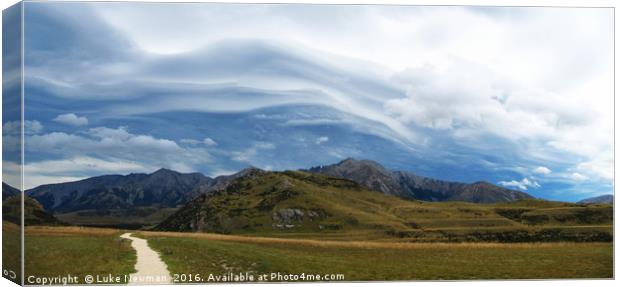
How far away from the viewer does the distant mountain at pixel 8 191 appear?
1328 inches

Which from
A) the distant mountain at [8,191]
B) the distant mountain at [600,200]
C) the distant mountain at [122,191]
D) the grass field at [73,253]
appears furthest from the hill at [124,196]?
the distant mountain at [600,200]

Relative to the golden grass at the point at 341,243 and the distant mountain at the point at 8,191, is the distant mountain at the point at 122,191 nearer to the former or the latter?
the distant mountain at the point at 8,191

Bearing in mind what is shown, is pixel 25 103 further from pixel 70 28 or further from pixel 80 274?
pixel 80 274

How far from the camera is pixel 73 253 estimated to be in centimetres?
3353

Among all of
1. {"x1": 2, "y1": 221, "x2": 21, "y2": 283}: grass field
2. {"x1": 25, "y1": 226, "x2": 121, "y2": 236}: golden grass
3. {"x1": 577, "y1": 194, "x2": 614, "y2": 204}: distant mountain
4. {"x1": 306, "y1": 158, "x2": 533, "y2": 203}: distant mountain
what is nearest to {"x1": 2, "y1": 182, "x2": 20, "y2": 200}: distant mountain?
{"x1": 2, "y1": 221, "x2": 21, "y2": 283}: grass field

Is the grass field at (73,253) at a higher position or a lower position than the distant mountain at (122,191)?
lower

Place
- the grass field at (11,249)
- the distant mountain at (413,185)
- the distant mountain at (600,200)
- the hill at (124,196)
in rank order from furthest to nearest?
the distant mountain at (600,200), the distant mountain at (413,185), the hill at (124,196), the grass field at (11,249)

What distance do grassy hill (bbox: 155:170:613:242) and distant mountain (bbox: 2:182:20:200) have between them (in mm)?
6701

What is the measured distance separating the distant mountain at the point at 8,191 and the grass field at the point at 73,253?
6.53 feet

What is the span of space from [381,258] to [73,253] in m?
14.4

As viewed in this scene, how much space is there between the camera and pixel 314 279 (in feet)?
114

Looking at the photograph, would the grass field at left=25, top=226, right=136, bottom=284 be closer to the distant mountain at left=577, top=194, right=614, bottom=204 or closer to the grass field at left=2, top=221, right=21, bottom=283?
the grass field at left=2, top=221, right=21, bottom=283

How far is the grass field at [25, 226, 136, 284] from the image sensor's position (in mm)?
32719

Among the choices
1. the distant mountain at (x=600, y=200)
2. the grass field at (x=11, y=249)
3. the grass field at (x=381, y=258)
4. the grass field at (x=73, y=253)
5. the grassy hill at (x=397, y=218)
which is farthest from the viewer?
the distant mountain at (x=600, y=200)
